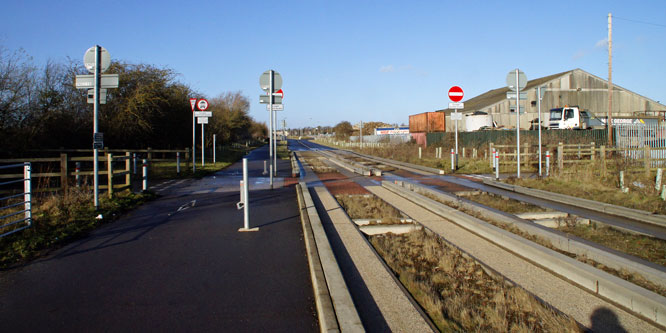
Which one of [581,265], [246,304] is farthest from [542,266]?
[246,304]

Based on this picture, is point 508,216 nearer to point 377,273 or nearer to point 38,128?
point 377,273

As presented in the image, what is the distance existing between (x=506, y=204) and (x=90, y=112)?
21.3 metres

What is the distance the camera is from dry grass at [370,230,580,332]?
3.97m

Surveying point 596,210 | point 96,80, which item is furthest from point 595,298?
point 96,80

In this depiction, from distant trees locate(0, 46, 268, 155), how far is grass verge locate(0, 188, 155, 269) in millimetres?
5570

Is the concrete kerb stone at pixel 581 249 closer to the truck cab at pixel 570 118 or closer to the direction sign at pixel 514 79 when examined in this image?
the direction sign at pixel 514 79

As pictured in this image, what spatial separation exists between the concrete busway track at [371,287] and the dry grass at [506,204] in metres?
3.95

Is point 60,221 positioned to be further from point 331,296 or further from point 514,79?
point 514,79

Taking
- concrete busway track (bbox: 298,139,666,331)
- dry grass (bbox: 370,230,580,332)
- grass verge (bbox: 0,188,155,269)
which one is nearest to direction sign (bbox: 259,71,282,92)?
grass verge (bbox: 0,188,155,269)

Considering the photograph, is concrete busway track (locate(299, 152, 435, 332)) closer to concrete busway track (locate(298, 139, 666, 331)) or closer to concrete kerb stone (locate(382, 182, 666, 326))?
concrete busway track (locate(298, 139, 666, 331))

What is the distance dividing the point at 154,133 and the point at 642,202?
26.4 m

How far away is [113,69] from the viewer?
27.4 m

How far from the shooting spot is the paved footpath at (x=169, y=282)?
13.5 ft

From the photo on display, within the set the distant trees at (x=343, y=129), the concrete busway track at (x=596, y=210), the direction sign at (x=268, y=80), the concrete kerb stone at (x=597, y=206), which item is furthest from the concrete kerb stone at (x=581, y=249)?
the distant trees at (x=343, y=129)
